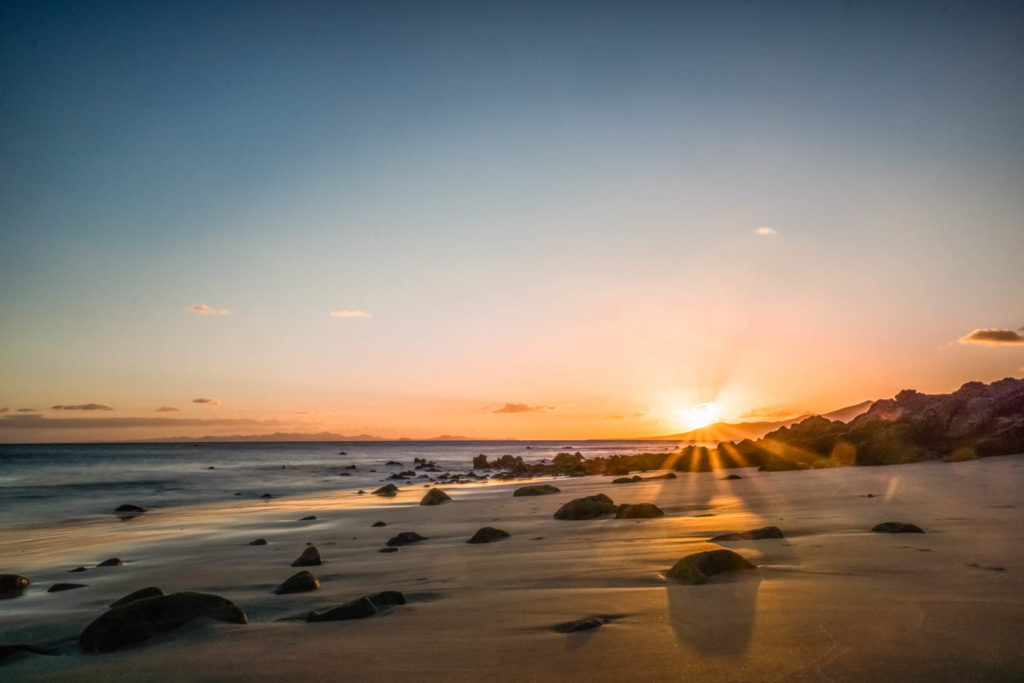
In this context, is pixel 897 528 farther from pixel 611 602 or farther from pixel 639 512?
pixel 639 512

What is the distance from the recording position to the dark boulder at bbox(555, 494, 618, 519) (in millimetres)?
9023

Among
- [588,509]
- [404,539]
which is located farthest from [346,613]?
[588,509]

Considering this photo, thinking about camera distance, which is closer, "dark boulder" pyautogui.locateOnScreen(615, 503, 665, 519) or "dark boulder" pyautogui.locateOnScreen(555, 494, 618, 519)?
"dark boulder" pyautogui.locateOnScreen(615, 503, 665, 519)

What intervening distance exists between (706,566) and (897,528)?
8.35 feet

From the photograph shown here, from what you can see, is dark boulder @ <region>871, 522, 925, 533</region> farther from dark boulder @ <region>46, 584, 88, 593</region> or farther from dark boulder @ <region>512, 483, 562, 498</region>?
dark boulder @ <region>512, 483, 562, 498</region>

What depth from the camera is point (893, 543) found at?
4.99 meters

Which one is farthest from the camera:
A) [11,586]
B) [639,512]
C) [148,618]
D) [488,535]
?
[639,512]

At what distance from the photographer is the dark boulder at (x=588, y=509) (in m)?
9.02

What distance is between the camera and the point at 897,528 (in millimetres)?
5508

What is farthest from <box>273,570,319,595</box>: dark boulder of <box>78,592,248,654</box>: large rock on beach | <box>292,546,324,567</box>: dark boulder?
<box>292,546,324,567</box>: dark boulder

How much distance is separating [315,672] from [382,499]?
49.5ft

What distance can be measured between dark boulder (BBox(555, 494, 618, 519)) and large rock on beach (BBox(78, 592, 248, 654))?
5625 mm

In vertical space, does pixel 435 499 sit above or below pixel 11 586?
below

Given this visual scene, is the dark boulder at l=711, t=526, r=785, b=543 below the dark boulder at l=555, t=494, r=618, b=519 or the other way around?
the other way around
